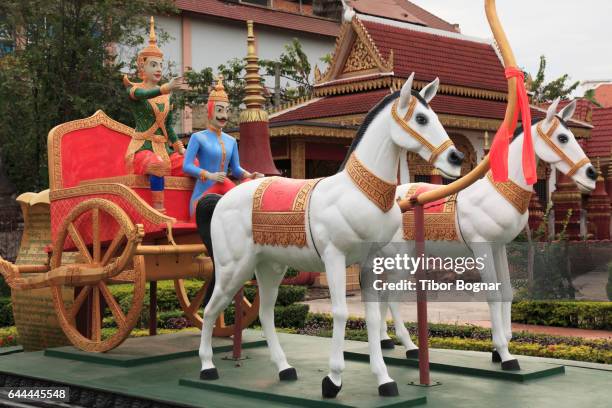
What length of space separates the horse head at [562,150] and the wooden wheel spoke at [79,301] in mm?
4142

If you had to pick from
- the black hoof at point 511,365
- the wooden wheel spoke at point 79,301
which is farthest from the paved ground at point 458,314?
the wooden wheel spoke at point 79,301

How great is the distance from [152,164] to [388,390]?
9.80 feet

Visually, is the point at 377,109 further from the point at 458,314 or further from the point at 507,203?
the point at 458,314

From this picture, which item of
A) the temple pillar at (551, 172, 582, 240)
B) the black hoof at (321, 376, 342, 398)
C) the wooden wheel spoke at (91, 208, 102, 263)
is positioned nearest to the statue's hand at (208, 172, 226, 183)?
the wooden wheel spoke at (91, 208, 102, 263)

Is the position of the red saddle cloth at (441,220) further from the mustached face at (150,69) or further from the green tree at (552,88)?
the green tree at (552,88)

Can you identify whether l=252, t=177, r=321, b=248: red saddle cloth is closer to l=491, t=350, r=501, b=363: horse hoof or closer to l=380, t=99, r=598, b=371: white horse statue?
l=380, t=99, r=598, b=371: white horse statue

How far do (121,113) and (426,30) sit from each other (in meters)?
6.51

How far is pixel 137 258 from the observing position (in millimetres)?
7133

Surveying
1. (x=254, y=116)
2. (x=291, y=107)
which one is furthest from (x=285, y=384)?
(x=291, y=107)

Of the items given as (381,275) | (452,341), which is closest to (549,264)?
(452,341)

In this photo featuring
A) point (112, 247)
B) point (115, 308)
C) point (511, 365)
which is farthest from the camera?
point (115, 308)

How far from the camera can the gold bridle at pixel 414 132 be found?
567 centimetres

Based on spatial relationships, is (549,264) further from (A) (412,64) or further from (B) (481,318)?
(A) (412,64)

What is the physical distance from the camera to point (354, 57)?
1744 cm
